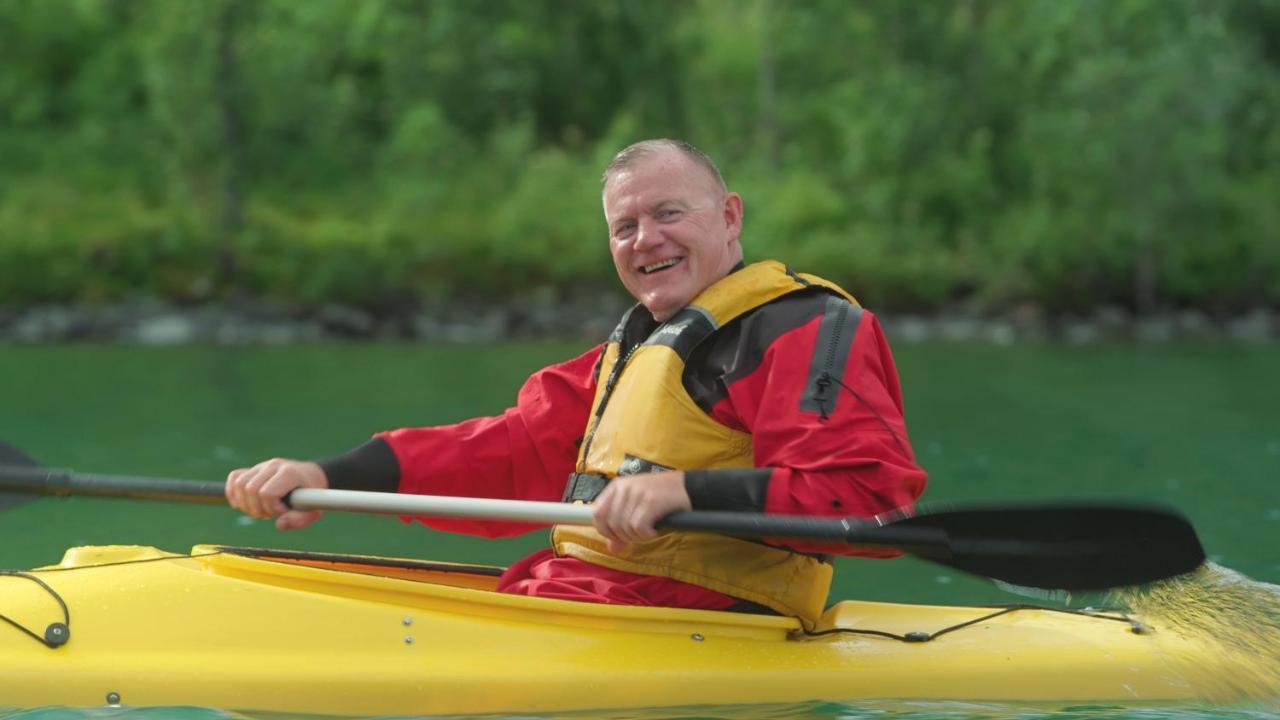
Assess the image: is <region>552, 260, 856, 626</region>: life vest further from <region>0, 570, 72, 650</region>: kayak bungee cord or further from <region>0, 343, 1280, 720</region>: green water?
<region>0, 570, 72, 650</region>: kayak bungee cord

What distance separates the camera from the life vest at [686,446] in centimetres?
313

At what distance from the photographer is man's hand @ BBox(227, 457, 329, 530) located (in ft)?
10.7

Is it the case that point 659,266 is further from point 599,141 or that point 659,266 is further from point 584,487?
point 599,141

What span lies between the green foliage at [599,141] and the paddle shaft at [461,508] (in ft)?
64.4

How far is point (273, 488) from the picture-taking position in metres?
3.25

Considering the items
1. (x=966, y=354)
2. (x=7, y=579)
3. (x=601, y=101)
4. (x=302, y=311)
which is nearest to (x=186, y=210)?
(x=302, y=311)

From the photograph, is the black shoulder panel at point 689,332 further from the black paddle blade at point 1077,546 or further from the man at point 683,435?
the black paddle blade at point 1077,546

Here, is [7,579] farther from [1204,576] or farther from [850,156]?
[850,156]

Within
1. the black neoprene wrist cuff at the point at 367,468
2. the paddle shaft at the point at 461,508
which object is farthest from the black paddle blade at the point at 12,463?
the black neoprene wrist cuff at the point at 367,468

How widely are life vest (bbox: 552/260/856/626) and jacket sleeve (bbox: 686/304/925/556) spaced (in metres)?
0.12

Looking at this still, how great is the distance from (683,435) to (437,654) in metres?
0.68

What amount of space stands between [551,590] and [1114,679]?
120cm

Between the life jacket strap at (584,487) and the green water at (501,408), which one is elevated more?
the green water at (501,408)

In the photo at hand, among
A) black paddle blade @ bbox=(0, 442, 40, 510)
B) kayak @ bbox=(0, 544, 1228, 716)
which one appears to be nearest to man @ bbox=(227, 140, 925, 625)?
kayak @ bbox=(0, 544, 1228, 716)
